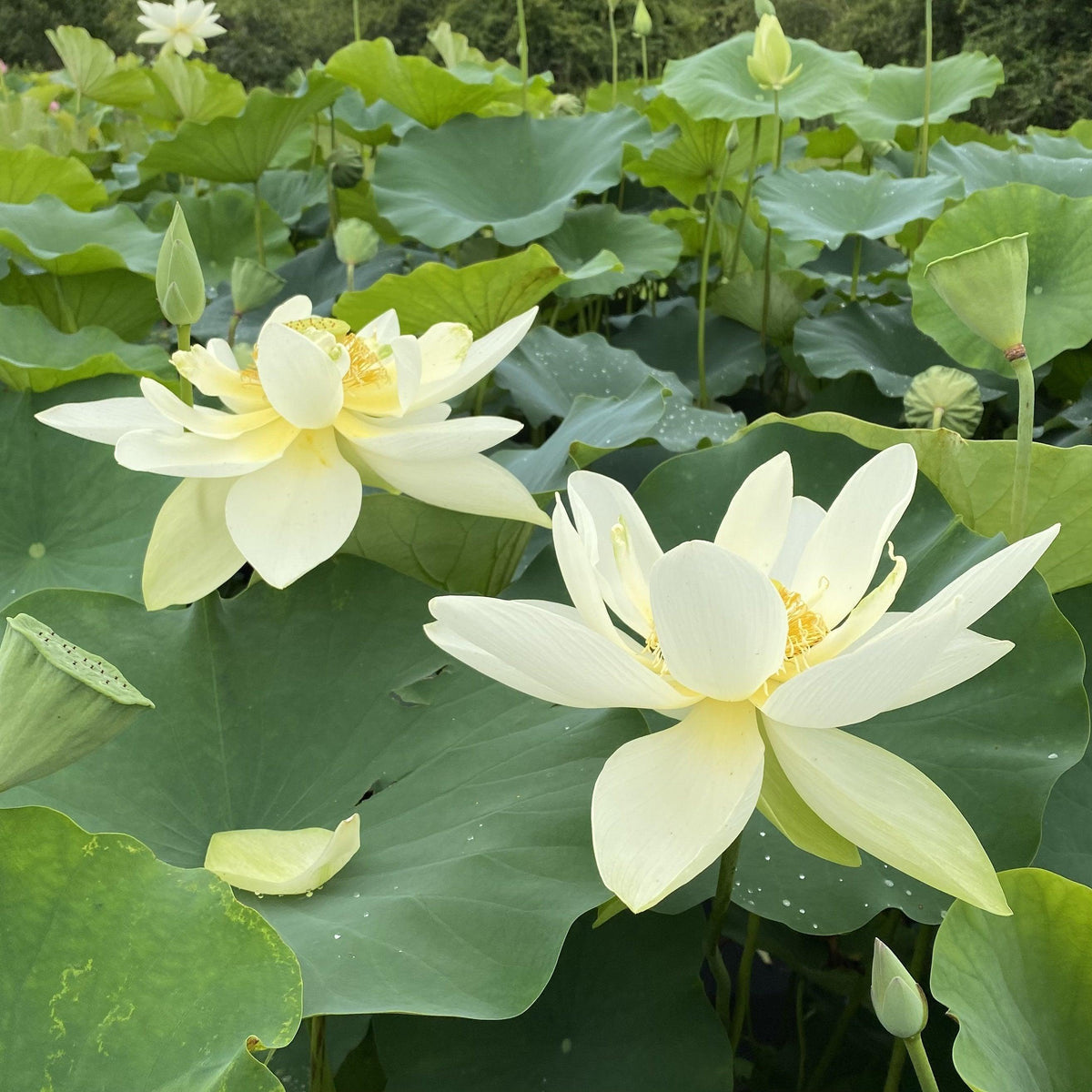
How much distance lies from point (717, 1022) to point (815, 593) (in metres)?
0.29

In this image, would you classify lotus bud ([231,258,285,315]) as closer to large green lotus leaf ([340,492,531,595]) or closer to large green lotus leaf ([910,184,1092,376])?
large green lotus leaf ([340,492,531,595])

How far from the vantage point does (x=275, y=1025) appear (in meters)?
0.44

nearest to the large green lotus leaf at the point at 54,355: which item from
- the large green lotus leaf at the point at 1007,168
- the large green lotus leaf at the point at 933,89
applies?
the large green lotus leaf at the point at 1007,168

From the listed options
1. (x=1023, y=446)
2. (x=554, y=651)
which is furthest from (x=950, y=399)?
(x=554, y=651)

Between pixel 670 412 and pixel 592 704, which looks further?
pixel 670 412

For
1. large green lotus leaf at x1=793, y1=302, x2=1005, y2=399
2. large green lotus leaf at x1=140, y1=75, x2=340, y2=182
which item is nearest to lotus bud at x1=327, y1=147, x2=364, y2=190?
large green lotus leaf at x1=140, y1=75, x2=340, y2=182

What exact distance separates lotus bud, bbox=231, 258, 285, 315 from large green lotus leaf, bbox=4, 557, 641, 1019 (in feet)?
1.79

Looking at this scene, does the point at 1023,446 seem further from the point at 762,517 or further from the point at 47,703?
the point at 47,703

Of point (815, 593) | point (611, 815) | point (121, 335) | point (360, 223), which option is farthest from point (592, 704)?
point (121, 335)

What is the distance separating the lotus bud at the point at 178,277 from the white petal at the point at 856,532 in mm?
462

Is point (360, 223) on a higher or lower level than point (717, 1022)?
higher

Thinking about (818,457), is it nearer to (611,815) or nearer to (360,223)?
(611,815)

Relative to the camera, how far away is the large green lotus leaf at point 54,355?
98cm

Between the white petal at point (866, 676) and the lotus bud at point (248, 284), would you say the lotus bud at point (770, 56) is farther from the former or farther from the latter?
the white petal at point (866, 676)
